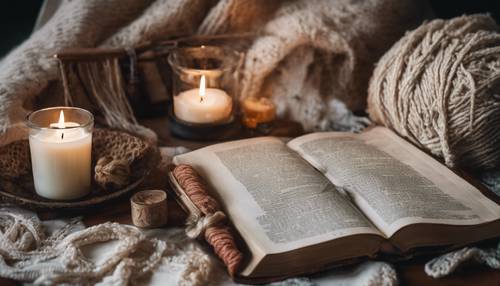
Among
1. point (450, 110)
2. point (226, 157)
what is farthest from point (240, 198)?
point (450, 110)

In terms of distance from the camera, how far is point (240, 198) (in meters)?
0.84

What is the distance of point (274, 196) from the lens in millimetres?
836

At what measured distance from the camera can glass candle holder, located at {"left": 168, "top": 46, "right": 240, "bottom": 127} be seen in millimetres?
1095

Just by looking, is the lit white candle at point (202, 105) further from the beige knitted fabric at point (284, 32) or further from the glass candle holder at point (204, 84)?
the beige knitted fabric at point (284, 32)

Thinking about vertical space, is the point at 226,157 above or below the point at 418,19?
below

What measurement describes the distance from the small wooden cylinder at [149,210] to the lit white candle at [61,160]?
91 mm

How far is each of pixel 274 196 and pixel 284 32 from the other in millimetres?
464

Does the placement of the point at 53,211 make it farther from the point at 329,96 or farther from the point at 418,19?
the point at 418,19

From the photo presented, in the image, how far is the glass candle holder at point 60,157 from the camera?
32.5 inches

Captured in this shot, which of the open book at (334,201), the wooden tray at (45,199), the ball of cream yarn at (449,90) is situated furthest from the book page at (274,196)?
the ball of cream yarn at (449,90)

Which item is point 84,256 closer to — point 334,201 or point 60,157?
point 60,157

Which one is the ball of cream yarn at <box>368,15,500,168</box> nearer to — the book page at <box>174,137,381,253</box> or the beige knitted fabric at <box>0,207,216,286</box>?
the book page at <box>174,137,381,253</box>

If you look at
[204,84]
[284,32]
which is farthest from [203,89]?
[284,32]

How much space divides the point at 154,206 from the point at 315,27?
544 mm
